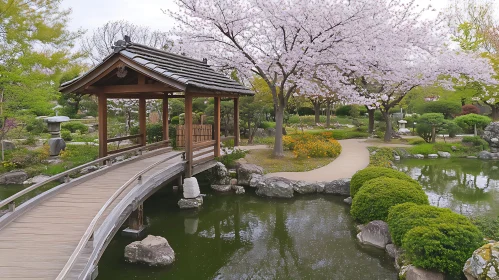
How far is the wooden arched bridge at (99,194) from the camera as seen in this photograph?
4.67m

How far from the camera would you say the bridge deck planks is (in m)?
4.50

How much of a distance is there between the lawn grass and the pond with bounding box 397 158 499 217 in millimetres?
3812

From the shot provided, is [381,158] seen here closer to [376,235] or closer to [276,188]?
[276,188]

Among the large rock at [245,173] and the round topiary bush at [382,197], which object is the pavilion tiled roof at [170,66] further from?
the round topiary bush at [382,197]

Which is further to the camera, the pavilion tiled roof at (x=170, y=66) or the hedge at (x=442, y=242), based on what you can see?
the pavilion tiled roof at (x=170, y=66)

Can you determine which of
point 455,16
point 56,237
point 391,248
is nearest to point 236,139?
point 391,248

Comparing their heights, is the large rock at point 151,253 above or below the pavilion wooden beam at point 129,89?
below

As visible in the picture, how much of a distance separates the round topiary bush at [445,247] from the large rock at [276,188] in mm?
5469

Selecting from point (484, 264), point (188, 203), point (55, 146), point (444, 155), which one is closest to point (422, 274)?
point (484, 264)

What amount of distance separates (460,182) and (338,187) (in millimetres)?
5453

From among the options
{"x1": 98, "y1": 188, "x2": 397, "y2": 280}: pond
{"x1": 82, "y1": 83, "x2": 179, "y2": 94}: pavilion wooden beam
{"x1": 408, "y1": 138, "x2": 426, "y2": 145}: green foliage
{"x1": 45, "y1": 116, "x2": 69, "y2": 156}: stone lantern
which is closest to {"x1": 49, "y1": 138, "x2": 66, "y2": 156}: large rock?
{"x1": 45, "y1": 116, "x2": 69, "y2": 156}: stone lantern

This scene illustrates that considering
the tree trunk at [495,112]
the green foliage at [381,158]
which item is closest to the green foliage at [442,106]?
the tree trunk at [495,112]

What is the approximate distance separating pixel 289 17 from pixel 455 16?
25097 millimetres

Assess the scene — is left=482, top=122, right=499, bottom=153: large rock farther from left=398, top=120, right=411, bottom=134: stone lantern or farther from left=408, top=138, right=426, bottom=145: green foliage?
left=398, top=120, right=411, bottom=134: stone lantern
